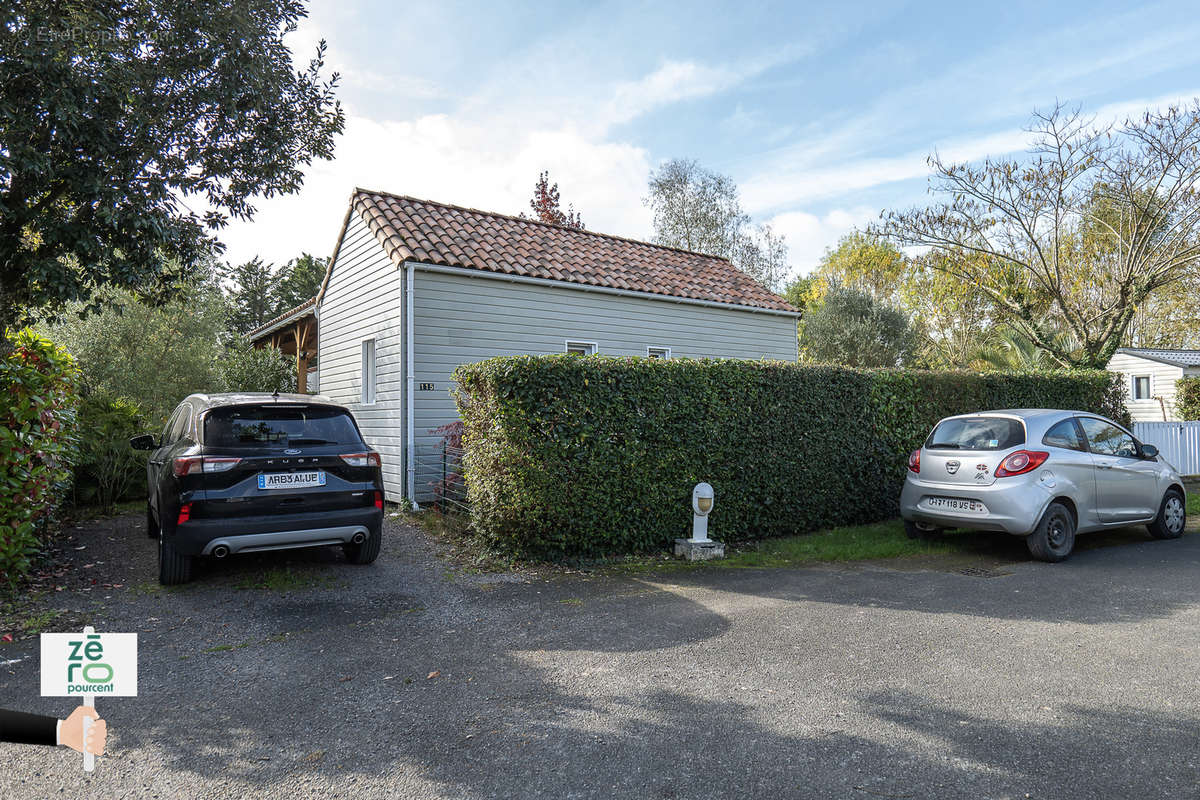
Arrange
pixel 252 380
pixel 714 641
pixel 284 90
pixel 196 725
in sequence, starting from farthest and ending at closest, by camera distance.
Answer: pixel 252 380
pixel 284 90
pixel 714 641
pixel 196 725

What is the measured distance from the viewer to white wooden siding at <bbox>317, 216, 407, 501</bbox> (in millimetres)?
11461

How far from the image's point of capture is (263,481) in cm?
605

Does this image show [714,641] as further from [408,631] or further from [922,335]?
[922,335]

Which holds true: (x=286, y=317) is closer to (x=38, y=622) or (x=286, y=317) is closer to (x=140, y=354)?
(x=140, y=354)

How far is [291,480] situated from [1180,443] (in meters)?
18.7

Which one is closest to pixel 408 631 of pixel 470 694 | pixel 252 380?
pixel 470 694

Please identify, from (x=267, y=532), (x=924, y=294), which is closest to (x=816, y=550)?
(x=267, y=532)

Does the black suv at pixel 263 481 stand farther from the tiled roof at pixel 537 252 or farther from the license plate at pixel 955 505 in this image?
the license plate at pixel 955 505

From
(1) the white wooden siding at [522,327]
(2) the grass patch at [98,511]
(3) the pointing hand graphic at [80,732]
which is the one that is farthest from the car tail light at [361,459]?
(2) the grass patch at [98,511]

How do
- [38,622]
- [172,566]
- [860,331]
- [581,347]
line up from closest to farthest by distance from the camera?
[38,622] < [172,566] < [581,347] < [860,331]

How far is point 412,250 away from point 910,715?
9.97 meters

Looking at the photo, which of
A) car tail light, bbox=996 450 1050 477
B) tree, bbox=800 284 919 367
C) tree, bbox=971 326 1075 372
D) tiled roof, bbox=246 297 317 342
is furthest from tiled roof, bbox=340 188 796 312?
tree, bbox=800 284 919 367

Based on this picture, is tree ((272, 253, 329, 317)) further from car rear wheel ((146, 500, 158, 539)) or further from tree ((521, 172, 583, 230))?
car rear wheel ((146, 500, 158, 539))

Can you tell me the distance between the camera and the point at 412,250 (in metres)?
11.3
